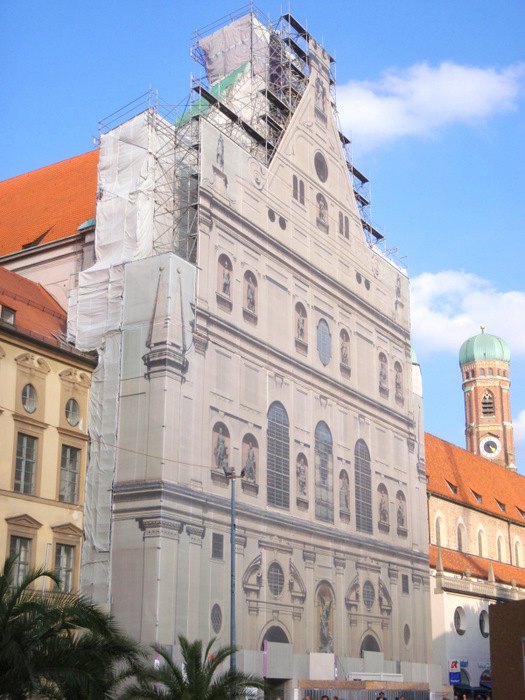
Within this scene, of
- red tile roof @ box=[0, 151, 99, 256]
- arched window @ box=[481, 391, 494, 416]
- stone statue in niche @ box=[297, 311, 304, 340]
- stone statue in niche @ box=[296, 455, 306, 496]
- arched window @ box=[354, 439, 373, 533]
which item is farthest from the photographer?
arched window @ box=[481, 391, 494, 416]

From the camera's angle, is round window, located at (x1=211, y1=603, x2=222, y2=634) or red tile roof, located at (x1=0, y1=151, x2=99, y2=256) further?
red tile roof, located at (x1=0, y1=151, x2=99, y2=256)

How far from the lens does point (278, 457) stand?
37.9 meters

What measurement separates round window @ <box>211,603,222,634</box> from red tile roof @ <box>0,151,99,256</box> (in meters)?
15.8

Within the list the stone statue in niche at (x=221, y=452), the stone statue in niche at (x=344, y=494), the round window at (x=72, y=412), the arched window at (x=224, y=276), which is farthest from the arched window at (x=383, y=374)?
the round window at (x=72, y=412)

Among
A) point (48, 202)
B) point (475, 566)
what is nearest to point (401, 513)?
point (475, 566)

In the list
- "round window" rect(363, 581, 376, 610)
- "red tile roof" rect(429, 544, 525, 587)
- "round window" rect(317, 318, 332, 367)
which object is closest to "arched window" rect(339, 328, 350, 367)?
"round window" rect(317, 318, 332, 367)

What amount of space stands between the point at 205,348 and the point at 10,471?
321 inches

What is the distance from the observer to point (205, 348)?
3462cm

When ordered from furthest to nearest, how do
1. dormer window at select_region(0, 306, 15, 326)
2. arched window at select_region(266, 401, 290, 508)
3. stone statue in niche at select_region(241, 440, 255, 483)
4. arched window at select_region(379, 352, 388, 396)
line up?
1. arched window at select_region(379, 352, 388, 396)
2. arched window at select_region(266, 401, 290, 508)
3. stone statue in niche at select_region(241, 440, 255, 483)
4. dormer window at select_region(0, 306, 15, 326)

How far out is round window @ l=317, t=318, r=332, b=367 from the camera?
139ft

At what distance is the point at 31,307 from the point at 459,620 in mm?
30371

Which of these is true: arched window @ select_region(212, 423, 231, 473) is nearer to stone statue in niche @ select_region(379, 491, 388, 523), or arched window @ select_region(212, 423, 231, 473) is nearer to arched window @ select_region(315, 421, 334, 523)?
arched window @ select_region(315, 421, 334, 523)

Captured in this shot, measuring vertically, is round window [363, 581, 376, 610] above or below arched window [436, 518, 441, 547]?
below

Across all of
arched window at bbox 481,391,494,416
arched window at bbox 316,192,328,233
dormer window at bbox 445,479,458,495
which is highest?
arched window at bbox 481,391,494,416
